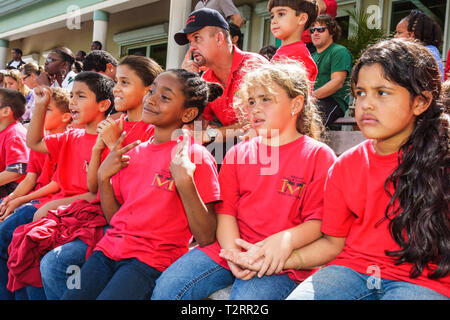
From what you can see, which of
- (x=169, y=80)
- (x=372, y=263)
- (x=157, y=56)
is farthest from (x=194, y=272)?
(x=157, y=56)

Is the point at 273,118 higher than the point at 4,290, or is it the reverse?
the point at 273,118

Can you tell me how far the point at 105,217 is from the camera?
95.6 inches

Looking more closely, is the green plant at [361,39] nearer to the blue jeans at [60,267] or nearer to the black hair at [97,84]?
the black hair at [97,84]

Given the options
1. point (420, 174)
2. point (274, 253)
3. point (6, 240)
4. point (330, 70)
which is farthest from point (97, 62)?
point (420, 174)

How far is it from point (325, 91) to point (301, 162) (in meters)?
1.68

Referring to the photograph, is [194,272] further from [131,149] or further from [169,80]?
[169,80]

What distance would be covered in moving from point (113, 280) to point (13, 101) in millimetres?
2698

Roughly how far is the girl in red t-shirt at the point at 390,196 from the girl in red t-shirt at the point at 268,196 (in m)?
0.10

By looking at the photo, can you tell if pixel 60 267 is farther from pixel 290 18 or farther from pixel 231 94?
pixel 290 18

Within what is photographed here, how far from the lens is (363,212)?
1.75m

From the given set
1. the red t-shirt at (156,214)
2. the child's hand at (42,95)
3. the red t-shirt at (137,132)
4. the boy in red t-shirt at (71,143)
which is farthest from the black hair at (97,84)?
the red t-shirt at (156,214)

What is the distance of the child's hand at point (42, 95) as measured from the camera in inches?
119

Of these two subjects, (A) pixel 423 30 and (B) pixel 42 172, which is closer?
(B) pixel 42 172

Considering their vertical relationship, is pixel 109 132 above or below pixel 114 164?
above
